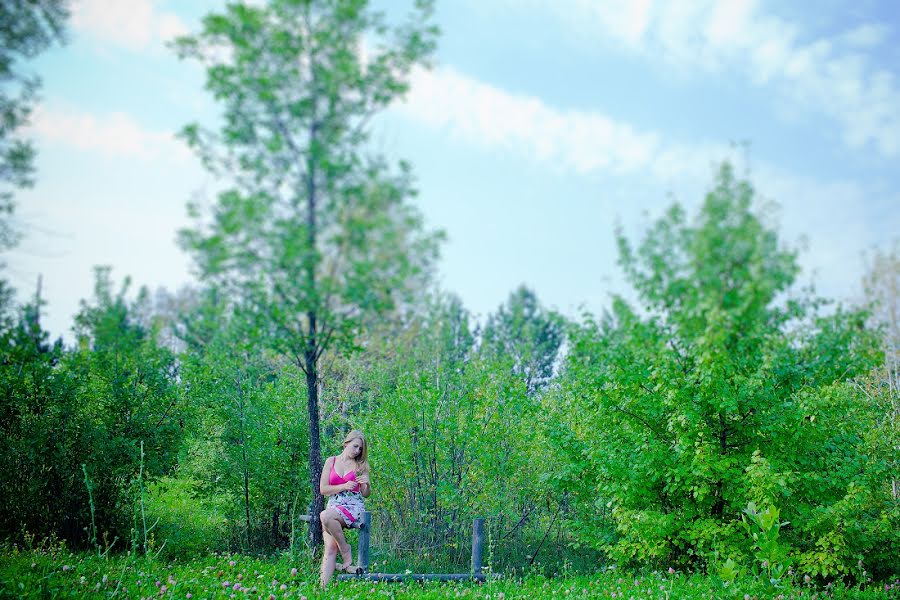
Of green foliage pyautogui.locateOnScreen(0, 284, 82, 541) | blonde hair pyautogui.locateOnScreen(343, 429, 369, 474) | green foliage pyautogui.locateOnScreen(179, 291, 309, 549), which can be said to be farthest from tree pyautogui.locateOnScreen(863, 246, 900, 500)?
green foliage pyautogui.locateOnScreen(0, 284, 82, 541)

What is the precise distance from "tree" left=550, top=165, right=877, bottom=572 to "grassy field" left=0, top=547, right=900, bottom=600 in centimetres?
82

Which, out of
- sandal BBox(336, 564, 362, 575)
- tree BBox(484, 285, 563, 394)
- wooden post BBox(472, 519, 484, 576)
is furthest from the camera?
tree BBox(484, 285, 563, 394)

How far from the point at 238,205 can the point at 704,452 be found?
19.7 ft

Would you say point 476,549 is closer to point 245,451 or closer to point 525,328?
point 245,451

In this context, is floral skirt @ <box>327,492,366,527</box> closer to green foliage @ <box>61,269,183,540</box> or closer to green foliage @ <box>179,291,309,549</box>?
green foliage @ <box>61,269,183,540</box>

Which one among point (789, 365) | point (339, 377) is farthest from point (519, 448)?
point (339, 377)

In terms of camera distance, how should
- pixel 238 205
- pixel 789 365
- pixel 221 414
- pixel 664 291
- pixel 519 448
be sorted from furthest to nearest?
pixel 221 414, pixel 519 448, pixel 664 291, pixel 789 365, pixel 238 205

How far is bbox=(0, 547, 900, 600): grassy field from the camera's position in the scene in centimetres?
532

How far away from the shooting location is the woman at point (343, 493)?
6969 millimetres

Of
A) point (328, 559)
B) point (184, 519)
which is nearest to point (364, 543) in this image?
point (328, 559)

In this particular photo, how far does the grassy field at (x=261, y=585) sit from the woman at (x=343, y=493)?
1.29 ft

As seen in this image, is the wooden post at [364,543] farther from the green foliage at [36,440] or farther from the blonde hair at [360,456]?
the green foliage at [36,440]

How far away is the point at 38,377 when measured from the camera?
8.12 metres

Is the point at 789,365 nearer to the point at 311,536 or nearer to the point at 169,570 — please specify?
the point at 311,536
